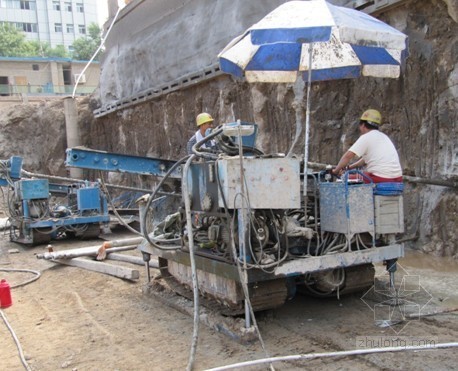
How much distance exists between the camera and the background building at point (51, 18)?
67062 millimetres

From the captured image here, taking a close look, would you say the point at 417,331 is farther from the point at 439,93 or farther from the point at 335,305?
the point at 439,93

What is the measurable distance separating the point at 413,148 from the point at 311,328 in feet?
13.1

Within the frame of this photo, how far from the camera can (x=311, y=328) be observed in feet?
15.1

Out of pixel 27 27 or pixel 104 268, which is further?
pixel 27 27

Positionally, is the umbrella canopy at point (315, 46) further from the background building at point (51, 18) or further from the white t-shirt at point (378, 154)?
the background building at point (51, 18)

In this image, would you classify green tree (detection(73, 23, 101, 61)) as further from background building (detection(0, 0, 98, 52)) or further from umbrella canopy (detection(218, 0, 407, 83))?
umbrella canopy (detection(218, 0, 407, 83))

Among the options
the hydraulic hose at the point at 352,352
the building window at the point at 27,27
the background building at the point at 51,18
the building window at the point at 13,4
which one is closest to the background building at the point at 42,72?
the background building at the point at 51,18

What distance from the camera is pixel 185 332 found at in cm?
475

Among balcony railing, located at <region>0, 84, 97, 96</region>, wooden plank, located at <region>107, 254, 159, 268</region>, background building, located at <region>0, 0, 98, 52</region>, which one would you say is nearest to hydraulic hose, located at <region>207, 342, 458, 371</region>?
wooden plank, located at <region>107, 254, 159, 268</region>

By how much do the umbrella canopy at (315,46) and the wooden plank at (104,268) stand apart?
9.70 ft

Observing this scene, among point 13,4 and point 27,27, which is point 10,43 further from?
point 13,4
